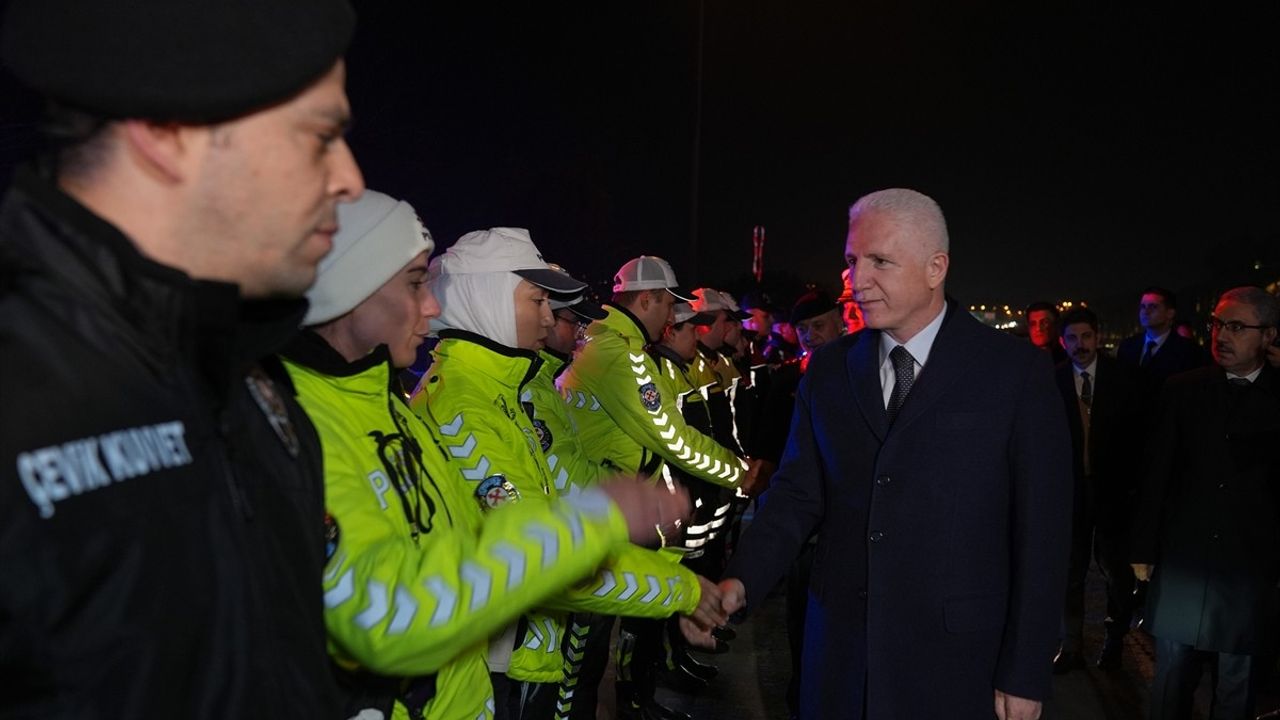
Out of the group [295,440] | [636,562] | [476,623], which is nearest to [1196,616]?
[636,562]

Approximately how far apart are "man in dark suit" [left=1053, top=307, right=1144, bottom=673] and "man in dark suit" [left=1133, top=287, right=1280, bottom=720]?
1.57 meters

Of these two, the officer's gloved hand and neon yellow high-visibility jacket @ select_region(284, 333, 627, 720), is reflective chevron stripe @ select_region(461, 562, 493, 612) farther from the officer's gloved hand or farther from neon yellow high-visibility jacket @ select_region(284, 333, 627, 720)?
the officer's gloved hand

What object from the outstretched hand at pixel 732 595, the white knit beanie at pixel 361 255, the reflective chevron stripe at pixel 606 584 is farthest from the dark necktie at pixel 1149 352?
the white knit beanie at pixel 361 255

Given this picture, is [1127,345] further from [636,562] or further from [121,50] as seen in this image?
[121,50]

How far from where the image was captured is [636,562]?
2990 millimetres

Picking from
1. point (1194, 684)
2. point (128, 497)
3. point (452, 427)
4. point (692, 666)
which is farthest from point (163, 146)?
point (692, 666)

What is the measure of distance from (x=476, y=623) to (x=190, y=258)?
831mm

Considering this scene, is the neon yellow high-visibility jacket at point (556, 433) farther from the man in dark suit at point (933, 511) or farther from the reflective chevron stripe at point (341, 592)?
the reflective chevron stripe at point (341, 592)

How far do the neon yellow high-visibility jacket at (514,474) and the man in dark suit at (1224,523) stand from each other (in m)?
3.47

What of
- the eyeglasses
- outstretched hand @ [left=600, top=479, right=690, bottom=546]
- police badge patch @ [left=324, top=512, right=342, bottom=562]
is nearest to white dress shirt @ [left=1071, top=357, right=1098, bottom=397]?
the eyeglasses

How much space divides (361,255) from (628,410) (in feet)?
11.6

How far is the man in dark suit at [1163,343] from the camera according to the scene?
9055 mm

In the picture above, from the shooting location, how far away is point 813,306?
8.70m

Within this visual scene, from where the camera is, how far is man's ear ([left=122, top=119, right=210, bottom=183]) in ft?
3.99
